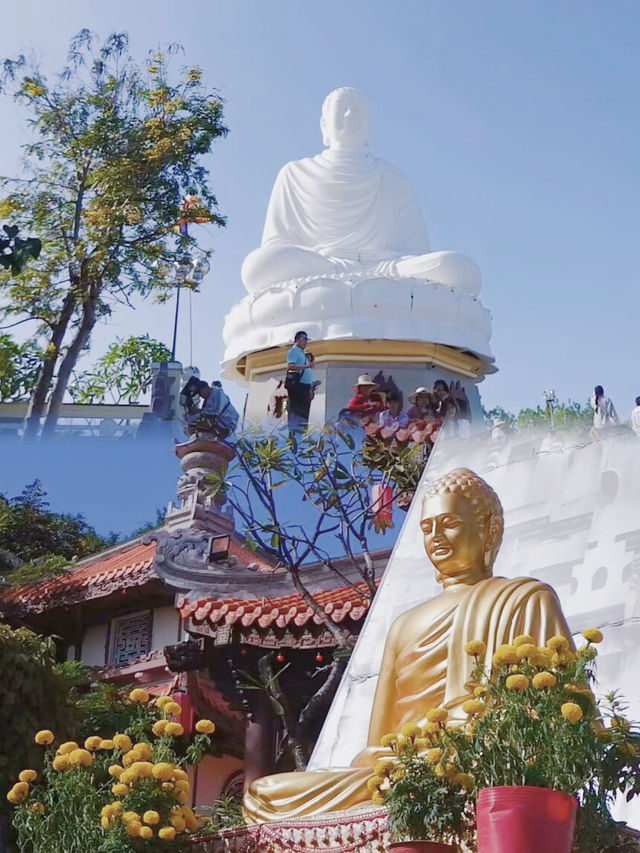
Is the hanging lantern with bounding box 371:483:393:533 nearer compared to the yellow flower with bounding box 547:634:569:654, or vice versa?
the yellow flower with bounding box 547:634:569:654

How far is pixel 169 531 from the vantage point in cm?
1009

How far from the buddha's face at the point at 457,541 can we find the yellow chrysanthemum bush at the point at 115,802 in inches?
50.5

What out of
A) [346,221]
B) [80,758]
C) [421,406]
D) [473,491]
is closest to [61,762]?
[80,758]

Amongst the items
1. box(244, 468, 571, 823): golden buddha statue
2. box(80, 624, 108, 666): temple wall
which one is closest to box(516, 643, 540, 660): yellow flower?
box(244, 468, 571, 823): golden buddha statue

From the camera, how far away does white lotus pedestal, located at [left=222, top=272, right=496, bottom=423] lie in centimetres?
1172

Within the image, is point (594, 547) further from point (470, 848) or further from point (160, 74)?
point (160, 74)

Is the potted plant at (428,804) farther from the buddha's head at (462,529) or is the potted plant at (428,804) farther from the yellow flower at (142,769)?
the buddha's head at (462,529)

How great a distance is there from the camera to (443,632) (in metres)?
5.14

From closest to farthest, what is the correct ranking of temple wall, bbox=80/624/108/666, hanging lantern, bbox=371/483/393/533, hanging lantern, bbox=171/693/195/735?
hanging lantern, bbox=171/693/195/735 → hanging lantern, bbox=371/483/393/533 → temple wall, bbox=80/624/108/666

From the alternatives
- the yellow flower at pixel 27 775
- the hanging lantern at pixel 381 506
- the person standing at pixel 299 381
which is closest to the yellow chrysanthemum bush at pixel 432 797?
the yellow flower at pixel 27 775

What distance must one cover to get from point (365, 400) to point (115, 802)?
6.98m

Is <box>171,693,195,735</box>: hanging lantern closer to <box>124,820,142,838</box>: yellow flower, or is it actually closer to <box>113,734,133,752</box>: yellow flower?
<box>113,734,133,752</box>: yellow flower

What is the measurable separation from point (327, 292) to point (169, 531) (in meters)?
2.70

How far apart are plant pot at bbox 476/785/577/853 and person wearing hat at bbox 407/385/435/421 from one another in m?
6.61
